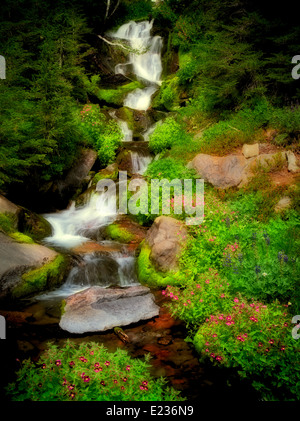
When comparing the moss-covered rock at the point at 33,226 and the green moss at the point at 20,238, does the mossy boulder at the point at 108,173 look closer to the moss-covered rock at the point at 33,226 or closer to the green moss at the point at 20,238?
the moss-covered rock at the point at 33,226

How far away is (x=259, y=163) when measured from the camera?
30.0 ft

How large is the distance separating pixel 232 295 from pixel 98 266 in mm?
3792

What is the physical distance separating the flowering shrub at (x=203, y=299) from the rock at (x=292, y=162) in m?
4.82

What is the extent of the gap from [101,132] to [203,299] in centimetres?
1023

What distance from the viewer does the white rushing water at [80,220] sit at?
374 inches

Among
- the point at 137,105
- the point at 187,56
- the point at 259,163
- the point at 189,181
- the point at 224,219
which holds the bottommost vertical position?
the point at 224,219

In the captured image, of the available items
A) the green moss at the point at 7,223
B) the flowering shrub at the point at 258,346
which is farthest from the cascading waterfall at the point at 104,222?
the flowering shrub at the point at 258,346

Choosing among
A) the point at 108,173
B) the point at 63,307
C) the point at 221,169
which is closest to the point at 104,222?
the point at 108,173

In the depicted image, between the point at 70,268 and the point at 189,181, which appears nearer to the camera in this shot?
the point at 70,268

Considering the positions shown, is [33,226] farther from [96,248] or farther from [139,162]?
[139,162]

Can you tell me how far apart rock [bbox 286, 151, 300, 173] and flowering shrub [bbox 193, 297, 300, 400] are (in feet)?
17.3

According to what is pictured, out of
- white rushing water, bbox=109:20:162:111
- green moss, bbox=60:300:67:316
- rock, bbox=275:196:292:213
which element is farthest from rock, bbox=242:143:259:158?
white rushing water, bbox=109:20:162:111

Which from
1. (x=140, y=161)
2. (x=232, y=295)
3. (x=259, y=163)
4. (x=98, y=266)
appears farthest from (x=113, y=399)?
(x=140, y=161)
